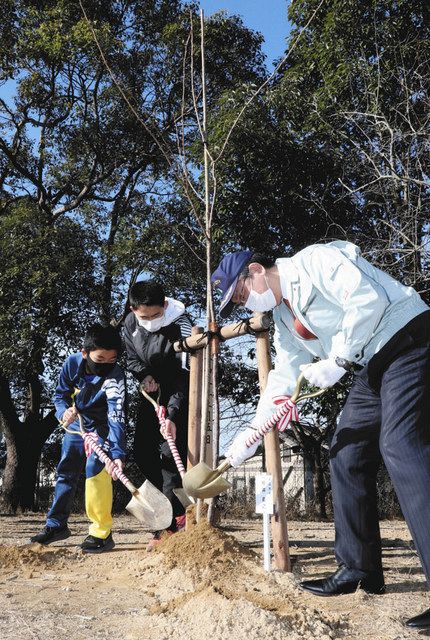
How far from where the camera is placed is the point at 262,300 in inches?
115

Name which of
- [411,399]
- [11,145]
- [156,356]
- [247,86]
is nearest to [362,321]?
[411,399]

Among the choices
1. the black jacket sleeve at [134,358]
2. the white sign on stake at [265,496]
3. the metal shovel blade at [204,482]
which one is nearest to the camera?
the metal shovel blade at [204,482]

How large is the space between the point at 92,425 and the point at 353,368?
2.57 m

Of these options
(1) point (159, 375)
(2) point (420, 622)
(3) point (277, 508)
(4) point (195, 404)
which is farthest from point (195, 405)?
(2) point (420, 622)

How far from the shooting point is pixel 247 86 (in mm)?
9711

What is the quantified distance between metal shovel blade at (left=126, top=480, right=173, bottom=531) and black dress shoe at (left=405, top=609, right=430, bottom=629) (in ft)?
5.97

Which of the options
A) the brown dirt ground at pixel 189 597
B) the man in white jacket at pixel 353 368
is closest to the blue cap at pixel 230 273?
the man in white jacket at pixel 353 368

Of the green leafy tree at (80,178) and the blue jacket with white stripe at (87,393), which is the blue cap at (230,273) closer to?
the blue jacket with white stripe at (87,393)

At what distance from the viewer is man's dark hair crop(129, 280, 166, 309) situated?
4379mm

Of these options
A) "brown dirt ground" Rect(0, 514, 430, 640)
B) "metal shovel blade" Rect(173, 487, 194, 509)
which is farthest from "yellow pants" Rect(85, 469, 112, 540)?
"metal shovel blade" Rect(173, 487, 194, 509)

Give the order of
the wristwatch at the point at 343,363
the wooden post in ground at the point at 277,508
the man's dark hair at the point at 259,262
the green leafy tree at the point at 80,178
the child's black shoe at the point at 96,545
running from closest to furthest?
the wristwatch at the point at 343,363
the man's dark hair at the point at 259,262
the wooden post in ground at the point at 277,508
the child's black shoe at the point at 96,545
the green leafy tree at the point at 80,178

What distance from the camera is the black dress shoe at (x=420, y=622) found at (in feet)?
7.72

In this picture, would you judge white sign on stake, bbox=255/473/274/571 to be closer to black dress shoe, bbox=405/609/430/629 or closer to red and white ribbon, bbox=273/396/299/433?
red and white ribbon, bbox=273/396/299/433

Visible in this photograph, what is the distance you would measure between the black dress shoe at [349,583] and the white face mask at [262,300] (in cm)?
120
